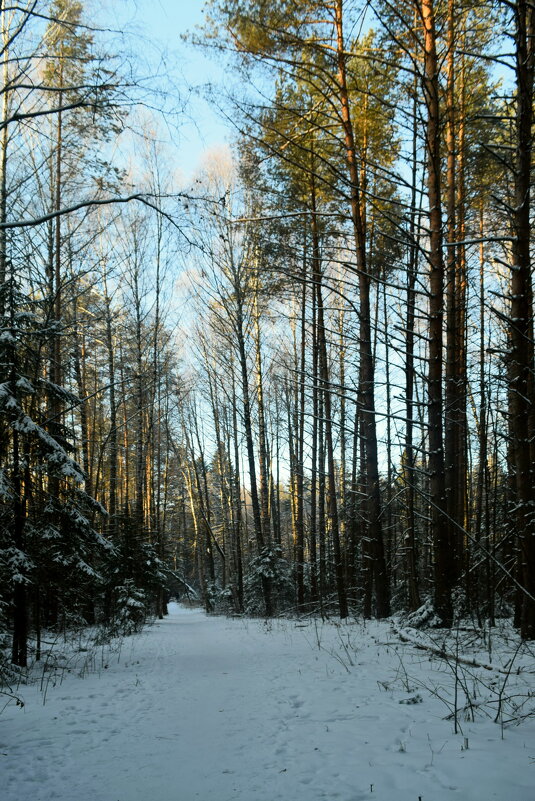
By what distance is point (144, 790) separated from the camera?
109 inches

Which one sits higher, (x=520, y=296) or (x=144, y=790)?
(x=520, y=296)

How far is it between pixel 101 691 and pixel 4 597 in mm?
2377

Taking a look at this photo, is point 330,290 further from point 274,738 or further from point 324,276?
point 274,738

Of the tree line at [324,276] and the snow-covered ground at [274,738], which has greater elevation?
the tree line at [324,276]

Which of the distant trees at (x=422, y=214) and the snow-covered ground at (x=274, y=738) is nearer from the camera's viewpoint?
the snow-covered ground at (x=274, y=738)

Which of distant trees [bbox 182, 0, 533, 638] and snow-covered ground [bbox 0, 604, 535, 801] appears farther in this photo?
distant trees [bbox 182, 0, 533, 638]

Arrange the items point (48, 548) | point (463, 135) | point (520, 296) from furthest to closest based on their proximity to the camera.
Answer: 1. point (463, 135)
2. point (48, 548)
3. point (520, 296)

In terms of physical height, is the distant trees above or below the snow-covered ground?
above

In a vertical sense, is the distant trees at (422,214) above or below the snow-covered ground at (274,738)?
above

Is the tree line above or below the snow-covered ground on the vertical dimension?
above

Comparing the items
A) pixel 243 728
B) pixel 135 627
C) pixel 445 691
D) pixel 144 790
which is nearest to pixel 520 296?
pixel 445 691

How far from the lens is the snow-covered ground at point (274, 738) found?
2.59 metres

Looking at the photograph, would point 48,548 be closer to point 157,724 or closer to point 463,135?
point 157,724

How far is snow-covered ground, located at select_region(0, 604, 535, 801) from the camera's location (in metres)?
2.59
